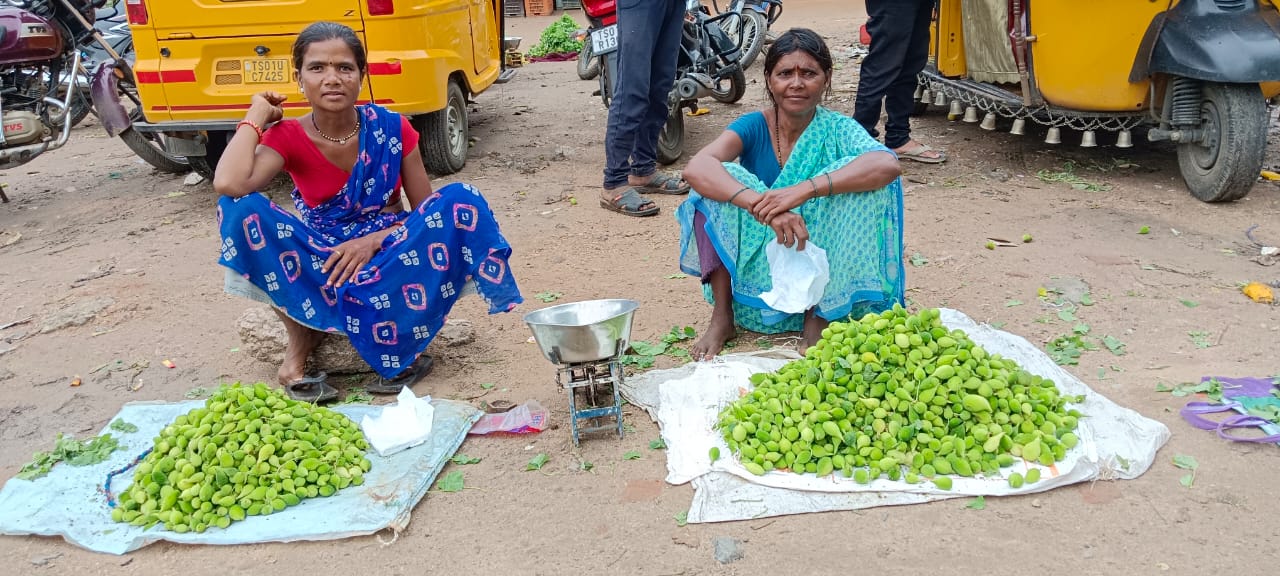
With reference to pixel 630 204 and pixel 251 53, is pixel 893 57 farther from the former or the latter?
pixel 251 53

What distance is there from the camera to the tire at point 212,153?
583 centimetres

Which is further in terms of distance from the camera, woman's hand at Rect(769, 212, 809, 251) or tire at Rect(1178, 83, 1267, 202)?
tire at Rect(1178, 83, 1267, 202)

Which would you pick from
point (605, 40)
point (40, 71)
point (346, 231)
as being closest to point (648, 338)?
point (346, 231)

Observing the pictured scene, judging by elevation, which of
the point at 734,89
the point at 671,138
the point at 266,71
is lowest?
the point at 671,138

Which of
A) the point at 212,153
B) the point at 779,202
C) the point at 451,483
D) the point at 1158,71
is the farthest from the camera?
the point at 212,153

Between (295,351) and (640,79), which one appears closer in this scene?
(295,351)

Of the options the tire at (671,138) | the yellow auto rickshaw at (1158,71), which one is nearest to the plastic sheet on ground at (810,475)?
the yellow auto rickshaw at (1158,71)

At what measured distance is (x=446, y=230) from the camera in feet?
9.75

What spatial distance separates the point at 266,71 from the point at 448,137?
3.68 ft

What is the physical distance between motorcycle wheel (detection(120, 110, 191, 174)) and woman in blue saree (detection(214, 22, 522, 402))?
3.67 meters

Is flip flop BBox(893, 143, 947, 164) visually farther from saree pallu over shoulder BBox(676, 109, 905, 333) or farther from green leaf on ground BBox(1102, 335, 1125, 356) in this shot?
saree pallu over shoulder BBox(676, 109, 905, 333)

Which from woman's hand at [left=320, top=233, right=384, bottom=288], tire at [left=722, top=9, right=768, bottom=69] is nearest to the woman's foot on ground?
woman's hand at [left=320, top=233, right=384, bottom=288]

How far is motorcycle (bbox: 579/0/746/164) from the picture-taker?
223 inches

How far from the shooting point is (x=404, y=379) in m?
3.21
